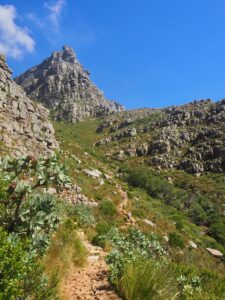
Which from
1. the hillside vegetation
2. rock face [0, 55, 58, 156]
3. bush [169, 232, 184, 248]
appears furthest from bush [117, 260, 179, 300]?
rock face [0, 55, 58, 156]

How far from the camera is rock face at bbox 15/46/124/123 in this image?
136m

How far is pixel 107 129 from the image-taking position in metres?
112

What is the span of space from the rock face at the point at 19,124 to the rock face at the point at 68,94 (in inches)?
3503

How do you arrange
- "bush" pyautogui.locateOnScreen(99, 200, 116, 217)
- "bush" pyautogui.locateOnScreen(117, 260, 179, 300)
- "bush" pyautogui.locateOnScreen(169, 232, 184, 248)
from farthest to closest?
"bush" pyautogui.locateOnScreen(169, 232, 184, 248)
"bush" pyautogui.locateOnScreen(99, 200, 116, 217)
"bush" pyautogui.locateOnScreen(117, 260, 179, 300)

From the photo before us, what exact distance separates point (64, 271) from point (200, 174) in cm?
6288

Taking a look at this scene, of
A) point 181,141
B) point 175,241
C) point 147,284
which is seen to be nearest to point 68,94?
point 181,141

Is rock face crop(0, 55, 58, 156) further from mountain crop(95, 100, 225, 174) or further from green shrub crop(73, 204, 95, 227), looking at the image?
mountain crop(95, 100, 225, 174)

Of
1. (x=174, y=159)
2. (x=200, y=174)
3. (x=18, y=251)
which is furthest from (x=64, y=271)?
(x=174, y=159)

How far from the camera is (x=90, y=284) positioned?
7082 millimetres

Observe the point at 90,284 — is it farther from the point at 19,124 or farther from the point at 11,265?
the point at 19,124

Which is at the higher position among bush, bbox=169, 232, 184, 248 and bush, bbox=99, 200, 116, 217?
bush, bbox=99, 200, 116, 217

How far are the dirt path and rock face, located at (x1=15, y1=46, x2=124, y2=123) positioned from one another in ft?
389

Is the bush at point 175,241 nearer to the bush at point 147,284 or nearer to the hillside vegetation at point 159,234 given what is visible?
the hillside vegetation at point 159,234

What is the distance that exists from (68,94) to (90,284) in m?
149
